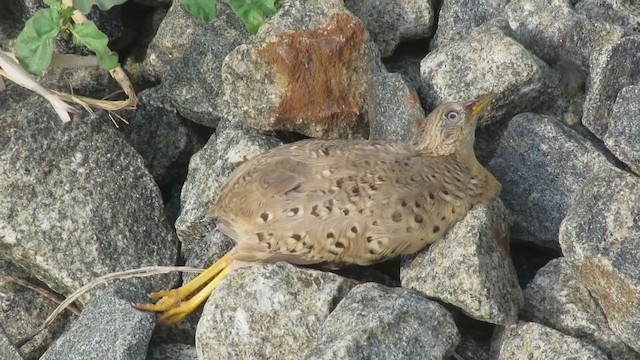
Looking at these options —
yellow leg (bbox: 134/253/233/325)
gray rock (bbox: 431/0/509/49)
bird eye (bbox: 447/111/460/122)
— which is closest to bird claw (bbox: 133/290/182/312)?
yellow leg (bbox: 134/253/233/325)

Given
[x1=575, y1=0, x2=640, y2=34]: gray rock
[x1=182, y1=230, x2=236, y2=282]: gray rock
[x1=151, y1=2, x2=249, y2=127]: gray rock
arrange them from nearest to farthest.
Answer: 1. [x1=182, y1=230, x2=236, y2=282]: gray rock
2. [x1=575, y1=0, x2=640, y2=34]: gray rock
3. [x1=151, y1=2, x2=249, y2=127]: gray rock

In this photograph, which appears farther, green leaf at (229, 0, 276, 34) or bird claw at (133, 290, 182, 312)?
green leaf at (229, 0, 276, 34)

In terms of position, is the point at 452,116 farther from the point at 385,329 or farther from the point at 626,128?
the point at 385,329

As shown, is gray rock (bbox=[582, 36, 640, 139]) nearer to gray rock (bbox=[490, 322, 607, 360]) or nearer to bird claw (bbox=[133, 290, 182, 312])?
gray rock (bbox=[490, 322, 607, 360])

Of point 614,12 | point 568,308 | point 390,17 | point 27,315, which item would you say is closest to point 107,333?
point 27,315

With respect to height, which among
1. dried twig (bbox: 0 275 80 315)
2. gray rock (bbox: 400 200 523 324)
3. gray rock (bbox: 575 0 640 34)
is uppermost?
gray rock (bbox: 575 0 640 34)

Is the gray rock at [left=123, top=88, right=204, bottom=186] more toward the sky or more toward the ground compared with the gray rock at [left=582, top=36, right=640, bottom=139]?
more toward the ground

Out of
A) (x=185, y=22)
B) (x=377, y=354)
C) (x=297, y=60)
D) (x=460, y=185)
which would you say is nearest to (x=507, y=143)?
(x=460, y=185)
